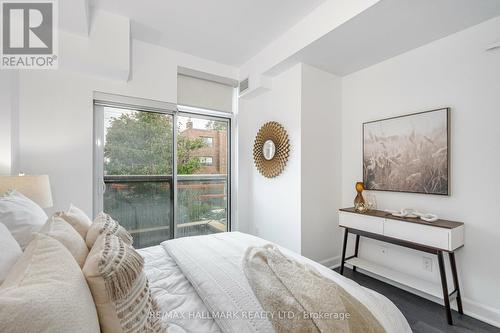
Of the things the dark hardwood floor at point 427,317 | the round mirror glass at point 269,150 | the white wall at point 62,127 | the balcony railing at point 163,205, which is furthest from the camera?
the round mirror glass at point 269,150

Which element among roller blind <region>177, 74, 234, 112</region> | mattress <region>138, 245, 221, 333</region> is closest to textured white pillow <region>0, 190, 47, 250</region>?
mattress <region>138, 245, 221, 333</region>

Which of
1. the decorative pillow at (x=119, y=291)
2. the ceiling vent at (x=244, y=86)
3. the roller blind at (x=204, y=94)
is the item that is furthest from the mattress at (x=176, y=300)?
the ceiling vent at (x=244, y=86)

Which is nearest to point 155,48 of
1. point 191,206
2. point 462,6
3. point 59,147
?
point 59,147

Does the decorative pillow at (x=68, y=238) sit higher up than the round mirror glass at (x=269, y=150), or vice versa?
the round mirror glass at (x=269, y=150)

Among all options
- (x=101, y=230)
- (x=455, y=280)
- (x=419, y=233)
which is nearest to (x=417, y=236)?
(x=419, y=233)

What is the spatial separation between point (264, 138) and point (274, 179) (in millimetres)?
600

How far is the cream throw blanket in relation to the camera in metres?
0.83

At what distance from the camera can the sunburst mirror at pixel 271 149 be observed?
2910 millimetres

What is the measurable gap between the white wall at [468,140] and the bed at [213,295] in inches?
57.2

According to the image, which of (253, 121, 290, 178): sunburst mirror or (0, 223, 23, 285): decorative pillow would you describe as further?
(253, 121, 290, 178): sunburst mirror

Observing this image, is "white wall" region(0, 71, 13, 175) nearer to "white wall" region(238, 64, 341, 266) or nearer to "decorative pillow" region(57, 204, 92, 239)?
"decorative pillow" region(57, 204, 92, 239)

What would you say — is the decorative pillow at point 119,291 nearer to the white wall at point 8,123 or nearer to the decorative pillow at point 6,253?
the decorative pillow at point 6,253

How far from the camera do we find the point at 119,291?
2.37ft

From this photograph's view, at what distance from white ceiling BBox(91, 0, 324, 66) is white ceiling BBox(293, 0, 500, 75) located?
0.41 m
